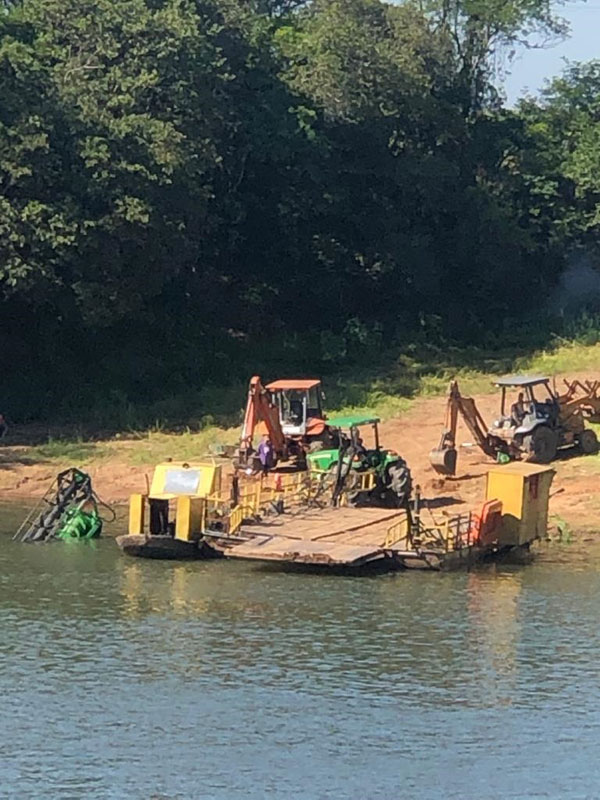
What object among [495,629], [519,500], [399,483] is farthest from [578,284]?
[495,629]

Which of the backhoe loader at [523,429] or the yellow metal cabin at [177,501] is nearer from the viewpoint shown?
the yellow metal cabin at [177,501]

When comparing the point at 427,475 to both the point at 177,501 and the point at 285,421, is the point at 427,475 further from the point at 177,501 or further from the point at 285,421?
the point at 177,501

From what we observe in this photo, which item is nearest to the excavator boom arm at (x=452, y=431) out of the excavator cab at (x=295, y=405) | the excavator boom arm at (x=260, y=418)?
the excavator cab at (x=295, y=405)

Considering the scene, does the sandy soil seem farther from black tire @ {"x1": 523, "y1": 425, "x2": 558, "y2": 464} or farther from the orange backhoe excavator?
the orange backhoe excavator

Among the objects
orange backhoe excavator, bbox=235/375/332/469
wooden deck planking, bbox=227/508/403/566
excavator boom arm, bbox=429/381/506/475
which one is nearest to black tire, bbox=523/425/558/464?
excavator boom arm, bbox=429/381/506/475

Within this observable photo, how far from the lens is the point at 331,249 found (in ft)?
169

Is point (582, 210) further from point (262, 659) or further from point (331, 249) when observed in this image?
point (262, 659)

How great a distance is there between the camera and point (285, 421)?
3409cm

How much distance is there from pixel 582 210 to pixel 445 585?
3144cm

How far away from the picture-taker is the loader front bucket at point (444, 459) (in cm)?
3247

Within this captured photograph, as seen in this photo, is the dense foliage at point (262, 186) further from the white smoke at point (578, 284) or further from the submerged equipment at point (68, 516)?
the submerged equipment at point (68, 516)

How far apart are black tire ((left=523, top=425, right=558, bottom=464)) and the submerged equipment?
355 inches

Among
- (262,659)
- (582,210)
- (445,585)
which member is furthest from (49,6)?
(262,659)

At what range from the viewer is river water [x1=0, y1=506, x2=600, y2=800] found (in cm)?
1547
